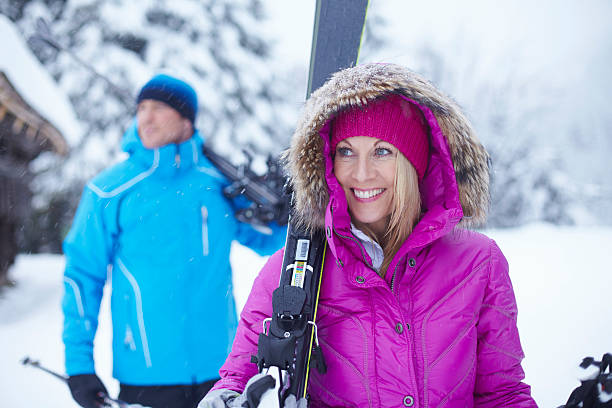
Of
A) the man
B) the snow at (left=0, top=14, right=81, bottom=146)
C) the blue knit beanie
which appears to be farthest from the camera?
the snow at (left=0, top=14, right=81, bottom=146)

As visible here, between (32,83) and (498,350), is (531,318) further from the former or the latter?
(32,83)

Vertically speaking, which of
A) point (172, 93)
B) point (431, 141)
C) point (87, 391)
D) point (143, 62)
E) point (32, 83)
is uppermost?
point (143, 62)

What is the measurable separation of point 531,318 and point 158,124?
4.31 meters

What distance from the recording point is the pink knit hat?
1.47m

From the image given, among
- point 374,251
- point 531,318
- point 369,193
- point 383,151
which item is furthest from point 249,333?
point 531,318

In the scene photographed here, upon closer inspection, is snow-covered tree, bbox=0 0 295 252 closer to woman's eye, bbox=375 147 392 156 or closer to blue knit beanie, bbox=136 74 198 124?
blue knit beanie, bbox=136 74 198 124

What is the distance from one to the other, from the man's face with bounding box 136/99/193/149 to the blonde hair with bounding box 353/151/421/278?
1447mm

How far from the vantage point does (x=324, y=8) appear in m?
1.94

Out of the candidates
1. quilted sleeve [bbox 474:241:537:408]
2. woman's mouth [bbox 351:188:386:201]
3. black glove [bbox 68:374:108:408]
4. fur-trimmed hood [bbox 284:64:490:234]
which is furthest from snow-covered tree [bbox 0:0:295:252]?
quilted sleeve [bbox 474:241:537:408]

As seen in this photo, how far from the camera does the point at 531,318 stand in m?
4.33

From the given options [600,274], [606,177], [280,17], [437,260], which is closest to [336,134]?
[437,260]

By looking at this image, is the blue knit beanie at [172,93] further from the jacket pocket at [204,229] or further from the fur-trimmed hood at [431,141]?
the fur-trimmed hood at [431,141]

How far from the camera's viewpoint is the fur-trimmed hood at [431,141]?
148cm

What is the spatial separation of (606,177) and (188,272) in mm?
22257
